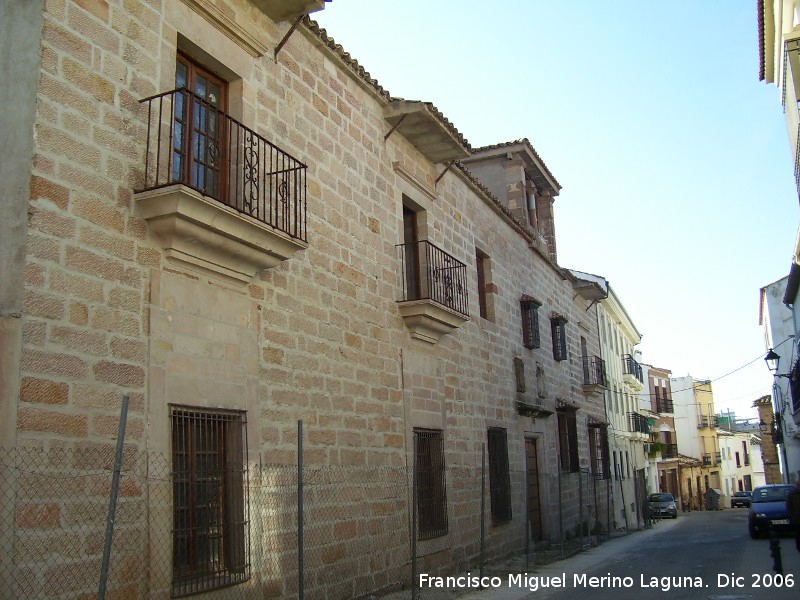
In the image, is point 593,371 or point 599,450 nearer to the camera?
point 593,371

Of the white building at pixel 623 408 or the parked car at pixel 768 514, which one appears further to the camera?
the white building at pixel 623 408

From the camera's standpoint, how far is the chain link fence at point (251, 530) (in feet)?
14.7

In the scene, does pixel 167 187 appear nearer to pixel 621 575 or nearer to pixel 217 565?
pixel 217 565

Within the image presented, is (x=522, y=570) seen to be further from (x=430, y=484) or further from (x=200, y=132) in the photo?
(x=200, y=132)

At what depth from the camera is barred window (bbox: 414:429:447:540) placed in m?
9.59

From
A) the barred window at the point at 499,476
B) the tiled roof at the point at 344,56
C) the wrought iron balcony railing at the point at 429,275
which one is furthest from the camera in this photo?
the barred window at the point at 499,476

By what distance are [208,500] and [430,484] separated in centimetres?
460

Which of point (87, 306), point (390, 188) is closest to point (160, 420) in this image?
point (87, 306)

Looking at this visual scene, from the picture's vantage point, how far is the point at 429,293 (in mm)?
9883

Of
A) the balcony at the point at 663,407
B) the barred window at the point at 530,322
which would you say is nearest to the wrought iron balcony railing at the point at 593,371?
the barred window at the point at 530,322

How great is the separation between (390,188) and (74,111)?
17.1 feet

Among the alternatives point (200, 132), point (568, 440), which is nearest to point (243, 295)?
point (200, 132)

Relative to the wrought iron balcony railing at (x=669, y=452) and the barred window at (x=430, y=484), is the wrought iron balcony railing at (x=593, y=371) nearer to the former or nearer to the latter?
the barred window at (x=430, y=484)

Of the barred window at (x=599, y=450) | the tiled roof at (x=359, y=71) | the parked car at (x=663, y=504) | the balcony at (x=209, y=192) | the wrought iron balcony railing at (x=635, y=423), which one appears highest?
the tiled roof at (x=359, y=71)
